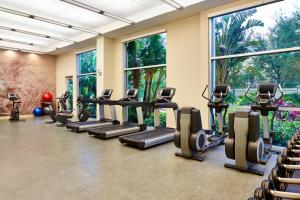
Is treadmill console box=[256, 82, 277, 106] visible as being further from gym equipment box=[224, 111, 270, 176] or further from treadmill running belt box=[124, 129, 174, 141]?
treadmill running belt box=[124, 129, 174, 141]

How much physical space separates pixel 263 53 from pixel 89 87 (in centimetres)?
830

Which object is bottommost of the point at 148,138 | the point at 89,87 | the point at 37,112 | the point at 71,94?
the point at 148,138

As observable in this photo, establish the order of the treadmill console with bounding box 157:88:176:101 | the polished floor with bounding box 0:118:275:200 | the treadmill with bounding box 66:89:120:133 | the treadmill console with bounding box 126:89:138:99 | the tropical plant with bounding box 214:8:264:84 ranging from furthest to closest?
the treadmill with bounding box 66:89:120:133 < the treadmill console with bounding box 126:89:138:99 < the treadmill console with bounding box 157:88:176:101 < the tropical plant with bounding box 214:8:264:84 < the polished floor with bounding box 0:118:275:200

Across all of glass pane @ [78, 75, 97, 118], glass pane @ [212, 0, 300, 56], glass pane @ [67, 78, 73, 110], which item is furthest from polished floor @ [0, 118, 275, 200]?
glass pane @ [67, 78, 73, 110]

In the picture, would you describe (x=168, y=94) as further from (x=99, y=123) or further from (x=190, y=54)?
(x=99, y=123)

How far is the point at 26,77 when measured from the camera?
11977mm

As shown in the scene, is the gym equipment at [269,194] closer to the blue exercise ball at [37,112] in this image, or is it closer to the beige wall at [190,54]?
the beige wall at [190,54]

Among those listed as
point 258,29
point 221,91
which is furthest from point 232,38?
point 221,91

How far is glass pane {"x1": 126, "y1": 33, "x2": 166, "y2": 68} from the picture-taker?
7703mm

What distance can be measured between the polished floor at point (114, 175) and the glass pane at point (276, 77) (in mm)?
1365

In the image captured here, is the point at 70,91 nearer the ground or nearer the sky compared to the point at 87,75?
nearer the ground

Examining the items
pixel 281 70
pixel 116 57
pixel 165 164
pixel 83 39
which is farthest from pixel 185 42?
pixel 83 39

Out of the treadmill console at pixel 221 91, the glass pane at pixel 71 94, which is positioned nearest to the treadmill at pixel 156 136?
the treadmill console at pixel 221 91

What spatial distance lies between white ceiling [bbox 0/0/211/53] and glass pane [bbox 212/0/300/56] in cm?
117
